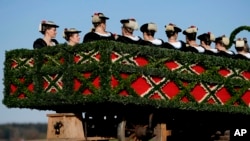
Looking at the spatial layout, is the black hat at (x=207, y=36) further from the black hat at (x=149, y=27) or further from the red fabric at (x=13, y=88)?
the red fabric at (x=13, y=88)

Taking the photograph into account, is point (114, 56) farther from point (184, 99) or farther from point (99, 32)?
point (184, 99)

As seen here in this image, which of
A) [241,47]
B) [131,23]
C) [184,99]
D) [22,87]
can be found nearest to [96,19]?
[131,23]

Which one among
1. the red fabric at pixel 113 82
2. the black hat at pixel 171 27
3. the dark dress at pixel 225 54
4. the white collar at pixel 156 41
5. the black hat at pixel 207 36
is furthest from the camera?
the black hat at pixel 207 36

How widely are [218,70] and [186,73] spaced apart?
94 centimetres

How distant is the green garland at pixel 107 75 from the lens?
31.5 ft

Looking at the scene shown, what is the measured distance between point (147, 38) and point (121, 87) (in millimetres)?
1826

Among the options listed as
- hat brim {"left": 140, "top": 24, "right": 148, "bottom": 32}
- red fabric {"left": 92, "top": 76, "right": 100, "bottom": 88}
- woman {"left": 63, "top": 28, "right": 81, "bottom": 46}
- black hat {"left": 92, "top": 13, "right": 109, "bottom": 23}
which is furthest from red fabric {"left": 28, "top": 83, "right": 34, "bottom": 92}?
hat brim {"left": 140, "top": 24, "right": 148, "bottom": 32}

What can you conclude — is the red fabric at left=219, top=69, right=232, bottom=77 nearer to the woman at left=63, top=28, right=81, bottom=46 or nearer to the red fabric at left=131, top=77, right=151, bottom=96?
the red fabric at left=131, top=77, right=151, bottom=96

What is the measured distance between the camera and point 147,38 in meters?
11.1

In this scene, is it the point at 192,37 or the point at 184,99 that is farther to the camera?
the point at 192,37

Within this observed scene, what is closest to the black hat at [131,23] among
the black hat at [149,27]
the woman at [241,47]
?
the black hat at [149,27]

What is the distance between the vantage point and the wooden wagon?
31.8 ft

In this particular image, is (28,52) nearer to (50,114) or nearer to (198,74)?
(50,114)

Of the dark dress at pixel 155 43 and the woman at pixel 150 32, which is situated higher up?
the woman at pixel 150 32
